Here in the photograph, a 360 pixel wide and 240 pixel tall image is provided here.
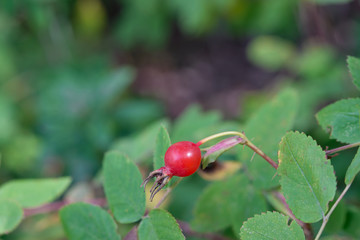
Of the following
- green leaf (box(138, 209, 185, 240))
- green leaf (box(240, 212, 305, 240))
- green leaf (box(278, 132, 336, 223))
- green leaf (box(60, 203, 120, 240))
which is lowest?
green leaf (box(60, 203, 120, 240))

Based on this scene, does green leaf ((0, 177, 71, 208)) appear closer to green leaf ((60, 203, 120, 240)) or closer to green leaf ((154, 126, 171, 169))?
green leaf ((60, 203, 120, 240))

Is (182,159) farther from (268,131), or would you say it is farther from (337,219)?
(337,219)

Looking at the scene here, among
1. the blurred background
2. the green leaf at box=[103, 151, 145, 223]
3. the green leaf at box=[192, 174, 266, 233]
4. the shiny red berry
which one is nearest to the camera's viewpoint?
the shiny red berry

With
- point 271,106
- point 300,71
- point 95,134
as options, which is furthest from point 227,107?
point 271,106

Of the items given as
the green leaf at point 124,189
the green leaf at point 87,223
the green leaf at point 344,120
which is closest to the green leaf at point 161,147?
the green leaf at point 124,189

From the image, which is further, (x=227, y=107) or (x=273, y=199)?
(x=227, y=107)

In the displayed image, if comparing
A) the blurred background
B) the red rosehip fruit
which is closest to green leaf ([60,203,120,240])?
the red rosehip fruit

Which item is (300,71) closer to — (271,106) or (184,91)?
(184,91)
